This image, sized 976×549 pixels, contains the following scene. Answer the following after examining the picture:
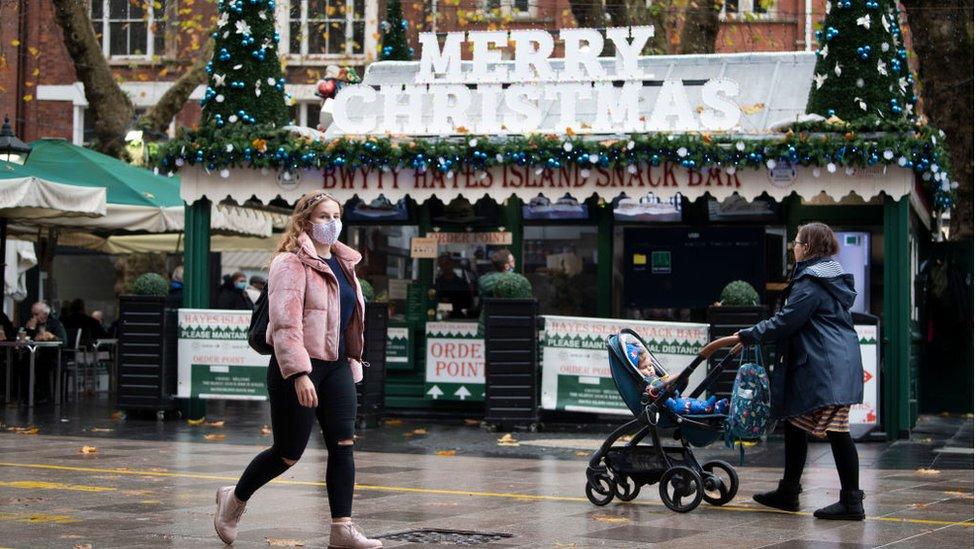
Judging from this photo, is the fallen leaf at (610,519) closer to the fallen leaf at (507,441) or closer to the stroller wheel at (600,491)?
the stroller wheel at (600,491)

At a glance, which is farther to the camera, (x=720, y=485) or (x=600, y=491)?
(x=600, y=491)

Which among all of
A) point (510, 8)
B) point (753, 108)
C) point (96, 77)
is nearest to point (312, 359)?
point (753, 108)

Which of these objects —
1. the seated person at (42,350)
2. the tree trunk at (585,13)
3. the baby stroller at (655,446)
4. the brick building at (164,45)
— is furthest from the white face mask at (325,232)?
the brick building at (164,45)

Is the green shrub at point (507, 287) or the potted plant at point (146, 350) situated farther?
the potted plant at point (146, 350)

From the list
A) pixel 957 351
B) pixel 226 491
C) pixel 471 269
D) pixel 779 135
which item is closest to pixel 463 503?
pixel 226 491

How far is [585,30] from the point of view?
16.3 meters

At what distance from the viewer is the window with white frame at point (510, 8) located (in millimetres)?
30208

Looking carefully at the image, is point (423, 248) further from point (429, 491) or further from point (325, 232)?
point (325, 232)

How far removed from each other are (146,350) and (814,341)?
9.41 metres

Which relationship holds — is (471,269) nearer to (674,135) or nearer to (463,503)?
(674,135)

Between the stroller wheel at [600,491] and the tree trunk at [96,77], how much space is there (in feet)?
58.6

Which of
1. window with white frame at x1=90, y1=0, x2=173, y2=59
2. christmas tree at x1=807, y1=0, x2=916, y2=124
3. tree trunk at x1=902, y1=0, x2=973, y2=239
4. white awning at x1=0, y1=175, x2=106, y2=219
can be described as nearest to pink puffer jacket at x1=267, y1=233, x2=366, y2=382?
christmas tree at x1=807, y1=0, x2=916, y2=124

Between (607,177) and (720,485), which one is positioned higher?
(607,177)

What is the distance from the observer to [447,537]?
813cm
